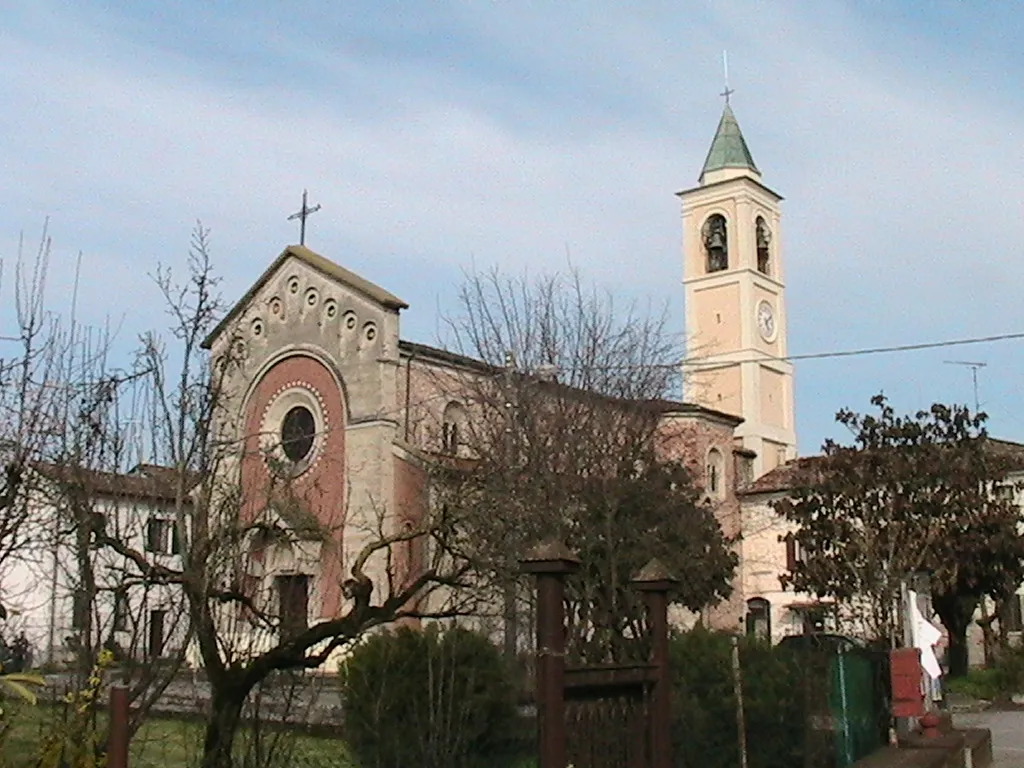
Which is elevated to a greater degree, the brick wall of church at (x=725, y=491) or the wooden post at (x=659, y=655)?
the brick wall of church at (x=725, y=491)

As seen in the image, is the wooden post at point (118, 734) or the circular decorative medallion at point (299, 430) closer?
the wooden post at point (118, 734)

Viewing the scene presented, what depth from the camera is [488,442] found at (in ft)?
70.9

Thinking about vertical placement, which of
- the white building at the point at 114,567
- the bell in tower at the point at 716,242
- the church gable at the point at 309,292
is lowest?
the white building at the point at 114,567

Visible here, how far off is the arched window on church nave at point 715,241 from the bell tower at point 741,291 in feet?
0.14

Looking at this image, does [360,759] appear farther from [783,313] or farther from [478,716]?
[783,313]

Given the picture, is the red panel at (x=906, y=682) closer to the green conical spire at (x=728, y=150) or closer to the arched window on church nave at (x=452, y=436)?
the arched window on church nave at (x=452, y=436)

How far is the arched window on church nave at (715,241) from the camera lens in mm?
52188

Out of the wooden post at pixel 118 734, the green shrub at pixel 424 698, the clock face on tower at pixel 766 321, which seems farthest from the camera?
the clock face on tower at pixel 766 321

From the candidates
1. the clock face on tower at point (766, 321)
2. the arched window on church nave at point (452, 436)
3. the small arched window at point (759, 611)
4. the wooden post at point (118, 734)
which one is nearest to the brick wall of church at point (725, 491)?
the small arched window at point (759, 611)

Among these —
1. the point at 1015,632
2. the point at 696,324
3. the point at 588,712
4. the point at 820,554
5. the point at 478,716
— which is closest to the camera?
the point at 588,712

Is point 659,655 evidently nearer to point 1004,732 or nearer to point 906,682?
point 906,682

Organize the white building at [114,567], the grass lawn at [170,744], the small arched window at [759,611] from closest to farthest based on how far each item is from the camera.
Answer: the grass lawn at [170,744] → the white building at [114,567] → the small arched window at [759,611]

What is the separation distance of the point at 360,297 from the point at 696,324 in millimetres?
20627

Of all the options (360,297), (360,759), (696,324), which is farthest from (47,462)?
(696,324)
